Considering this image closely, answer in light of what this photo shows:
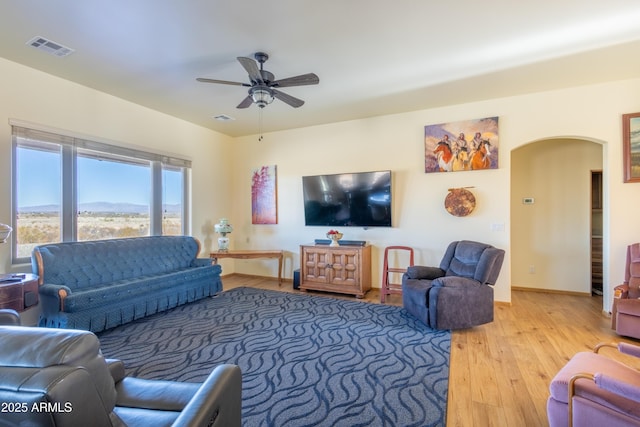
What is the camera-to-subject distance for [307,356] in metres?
2.75

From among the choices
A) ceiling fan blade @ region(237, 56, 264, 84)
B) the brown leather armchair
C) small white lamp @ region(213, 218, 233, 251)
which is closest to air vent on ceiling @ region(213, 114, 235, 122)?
small white lamp @ region(213, 218, 233, 251)

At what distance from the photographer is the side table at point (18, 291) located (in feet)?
8.14

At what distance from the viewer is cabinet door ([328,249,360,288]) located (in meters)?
4.70

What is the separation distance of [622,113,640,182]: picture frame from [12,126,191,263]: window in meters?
6.41

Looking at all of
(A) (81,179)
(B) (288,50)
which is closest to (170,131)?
(A) (81,179)

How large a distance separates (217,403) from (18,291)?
2644 millimetres

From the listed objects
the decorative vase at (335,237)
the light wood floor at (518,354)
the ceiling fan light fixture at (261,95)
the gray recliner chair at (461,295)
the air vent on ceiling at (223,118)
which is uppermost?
the air vent on ceiling at (223,118)

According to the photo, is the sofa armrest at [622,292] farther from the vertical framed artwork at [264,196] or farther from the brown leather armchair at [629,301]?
the vertical framed artwork at [264,196]

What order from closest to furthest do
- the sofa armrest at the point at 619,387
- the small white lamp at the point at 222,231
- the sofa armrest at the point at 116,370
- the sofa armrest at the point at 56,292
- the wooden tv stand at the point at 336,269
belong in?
the sofa armrest at the point at 619,387
the sofa armrest at the point at 116,370
the sofa armrest at the point at 56,292
the wooden tv stand at the point at 336,269
the small white lamp at the point at 222,231

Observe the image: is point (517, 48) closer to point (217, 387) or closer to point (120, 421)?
point (217, 387)

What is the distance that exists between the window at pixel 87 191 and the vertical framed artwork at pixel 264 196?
4.46 feet

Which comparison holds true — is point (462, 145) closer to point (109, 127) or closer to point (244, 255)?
point (244, 255)

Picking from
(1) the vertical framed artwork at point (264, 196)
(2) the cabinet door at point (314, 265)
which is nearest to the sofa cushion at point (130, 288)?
(2) the cabinet door at point (314, 265)

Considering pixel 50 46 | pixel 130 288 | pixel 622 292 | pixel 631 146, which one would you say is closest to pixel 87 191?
pixel 130 288
